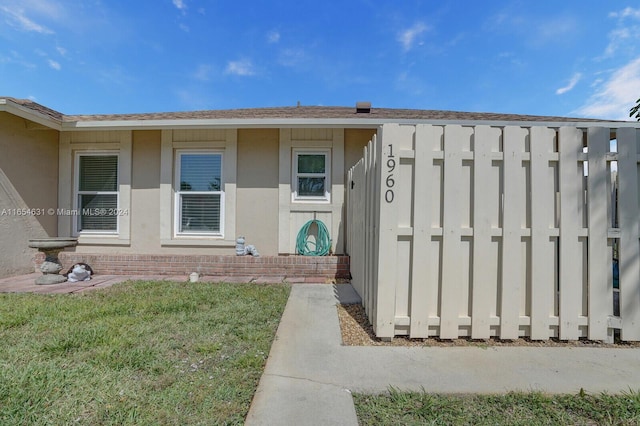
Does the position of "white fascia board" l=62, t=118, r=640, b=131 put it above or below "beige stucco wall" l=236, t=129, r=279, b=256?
above

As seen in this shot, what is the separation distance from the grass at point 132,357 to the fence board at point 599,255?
328cm

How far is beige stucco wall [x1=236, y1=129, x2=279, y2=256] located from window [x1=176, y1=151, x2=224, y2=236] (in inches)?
21.1

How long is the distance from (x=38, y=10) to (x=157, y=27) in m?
2.55

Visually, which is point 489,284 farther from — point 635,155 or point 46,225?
point 46,225

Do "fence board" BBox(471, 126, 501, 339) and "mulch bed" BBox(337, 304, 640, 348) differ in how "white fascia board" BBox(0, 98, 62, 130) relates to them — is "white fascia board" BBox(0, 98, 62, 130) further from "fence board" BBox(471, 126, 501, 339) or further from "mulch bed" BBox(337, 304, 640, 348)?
"fence board" BBox(471, 126, 501, 339)

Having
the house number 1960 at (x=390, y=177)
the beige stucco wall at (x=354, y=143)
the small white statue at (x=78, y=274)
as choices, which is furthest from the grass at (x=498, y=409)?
the small white statue at (x=78, y=274)

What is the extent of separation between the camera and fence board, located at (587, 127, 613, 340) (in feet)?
9.15

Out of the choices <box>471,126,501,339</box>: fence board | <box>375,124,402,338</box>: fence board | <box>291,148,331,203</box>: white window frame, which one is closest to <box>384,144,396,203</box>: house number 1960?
<box>375,124,402,338</box>: fence board

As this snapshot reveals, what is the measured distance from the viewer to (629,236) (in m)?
2.81

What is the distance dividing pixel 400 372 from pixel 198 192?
567 centimetres

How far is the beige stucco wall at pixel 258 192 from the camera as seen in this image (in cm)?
631

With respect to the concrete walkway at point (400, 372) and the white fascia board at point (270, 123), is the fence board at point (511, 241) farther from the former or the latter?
the white fascia board at point (270, 123)

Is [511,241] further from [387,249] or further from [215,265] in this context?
[215,265]

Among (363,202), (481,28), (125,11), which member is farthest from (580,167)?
(125,11)
